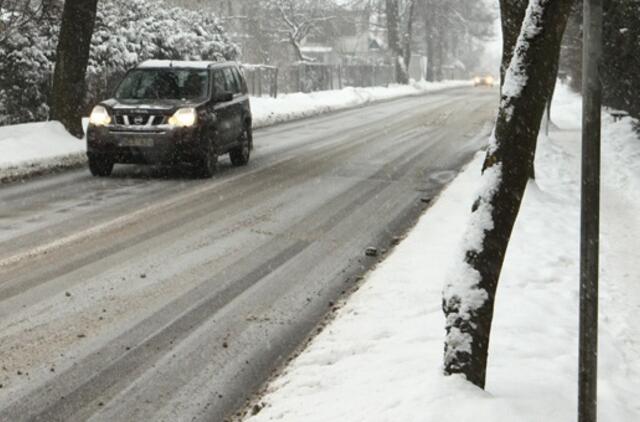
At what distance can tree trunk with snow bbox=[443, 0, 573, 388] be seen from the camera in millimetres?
4051

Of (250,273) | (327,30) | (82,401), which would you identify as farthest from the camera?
(327,30)

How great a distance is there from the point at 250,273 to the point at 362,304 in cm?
155

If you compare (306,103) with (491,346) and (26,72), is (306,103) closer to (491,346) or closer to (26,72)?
(26,72)

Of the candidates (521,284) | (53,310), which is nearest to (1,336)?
(53,310)

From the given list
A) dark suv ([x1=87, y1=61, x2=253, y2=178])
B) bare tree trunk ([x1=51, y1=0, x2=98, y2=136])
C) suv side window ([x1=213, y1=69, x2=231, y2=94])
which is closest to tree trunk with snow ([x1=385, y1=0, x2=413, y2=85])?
bare tree trunk ([x1=51, y1=0, x2=98, y2=136])

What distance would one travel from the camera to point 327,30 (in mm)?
62125

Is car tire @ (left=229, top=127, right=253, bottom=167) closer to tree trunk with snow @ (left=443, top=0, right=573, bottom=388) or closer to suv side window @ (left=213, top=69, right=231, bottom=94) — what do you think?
suv side window @ (left=213, top=69, right=231, bottom=94)

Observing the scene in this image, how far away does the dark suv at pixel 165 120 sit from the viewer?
1334cm

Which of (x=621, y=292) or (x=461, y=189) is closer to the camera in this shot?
(x=621, y=292)

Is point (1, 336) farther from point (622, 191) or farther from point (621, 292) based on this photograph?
point (622, 191)

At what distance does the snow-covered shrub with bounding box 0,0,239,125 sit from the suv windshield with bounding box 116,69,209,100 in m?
5.37

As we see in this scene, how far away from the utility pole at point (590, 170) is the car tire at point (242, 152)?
1247 centimetres

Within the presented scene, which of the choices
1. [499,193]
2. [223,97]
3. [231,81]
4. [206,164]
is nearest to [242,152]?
[231,81]

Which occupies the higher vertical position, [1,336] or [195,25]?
[195,25]
